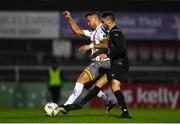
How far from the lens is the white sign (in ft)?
89.3

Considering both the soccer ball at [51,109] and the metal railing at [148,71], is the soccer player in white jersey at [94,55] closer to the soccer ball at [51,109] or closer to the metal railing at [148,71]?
the soccer ball at [51,109]

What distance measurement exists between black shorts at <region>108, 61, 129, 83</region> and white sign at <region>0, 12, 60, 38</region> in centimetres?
1373

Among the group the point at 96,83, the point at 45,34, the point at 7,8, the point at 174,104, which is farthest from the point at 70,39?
the point at 96,83

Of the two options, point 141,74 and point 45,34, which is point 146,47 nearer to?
point 141,74

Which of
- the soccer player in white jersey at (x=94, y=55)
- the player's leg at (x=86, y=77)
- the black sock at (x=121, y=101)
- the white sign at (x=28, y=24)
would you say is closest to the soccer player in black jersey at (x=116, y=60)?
the black sock at (x=121, y=101)

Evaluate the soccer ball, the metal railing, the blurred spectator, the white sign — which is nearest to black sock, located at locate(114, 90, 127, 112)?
the soccer ball

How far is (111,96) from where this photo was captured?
2469 centimetres

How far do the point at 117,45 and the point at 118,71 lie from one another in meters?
0.53

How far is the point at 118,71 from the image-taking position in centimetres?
1383

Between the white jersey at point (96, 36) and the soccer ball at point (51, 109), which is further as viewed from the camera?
the white jersey at point (96, 36)

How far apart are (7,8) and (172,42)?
272 inches

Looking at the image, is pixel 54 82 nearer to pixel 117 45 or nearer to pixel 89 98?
pixel 89 98

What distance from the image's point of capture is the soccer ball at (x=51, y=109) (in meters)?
13.7

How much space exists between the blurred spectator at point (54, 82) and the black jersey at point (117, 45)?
11.1 meters
